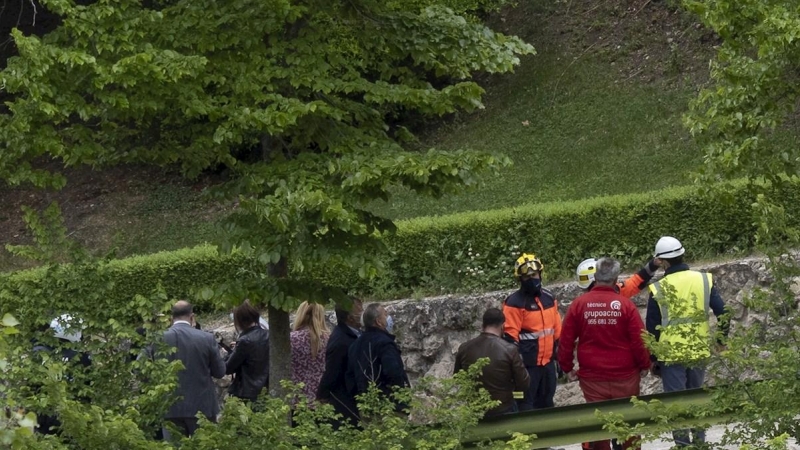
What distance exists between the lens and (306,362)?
9.39 m

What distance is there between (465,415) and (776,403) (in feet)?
5.23

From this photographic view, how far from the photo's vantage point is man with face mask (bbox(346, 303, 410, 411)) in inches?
332

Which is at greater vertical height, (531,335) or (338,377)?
(531,335)

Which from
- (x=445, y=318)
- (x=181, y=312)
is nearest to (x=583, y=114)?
(x=445, y=318)

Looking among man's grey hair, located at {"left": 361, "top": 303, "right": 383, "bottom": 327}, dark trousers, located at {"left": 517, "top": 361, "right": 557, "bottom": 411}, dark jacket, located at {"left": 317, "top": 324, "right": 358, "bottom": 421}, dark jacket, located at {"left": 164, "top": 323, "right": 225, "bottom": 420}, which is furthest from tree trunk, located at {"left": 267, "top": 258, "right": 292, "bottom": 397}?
dark trousers, located at {"left": 517, "top": 361, "right": 557, "bottom": 411}

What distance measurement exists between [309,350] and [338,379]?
23.5 inches

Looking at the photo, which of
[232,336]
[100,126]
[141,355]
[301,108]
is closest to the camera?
[141,355]

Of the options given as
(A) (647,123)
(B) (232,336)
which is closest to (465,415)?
(B) (232,336)

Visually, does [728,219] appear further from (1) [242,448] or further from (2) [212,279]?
(1) [242,448]

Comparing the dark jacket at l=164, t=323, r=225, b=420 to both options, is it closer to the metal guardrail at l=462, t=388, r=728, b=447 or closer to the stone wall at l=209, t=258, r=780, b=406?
the metal guardrail at l=462, t=388, r=728, b=447

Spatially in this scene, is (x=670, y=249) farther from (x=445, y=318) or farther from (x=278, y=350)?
(x=445, y=318)

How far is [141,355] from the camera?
7.10 meters

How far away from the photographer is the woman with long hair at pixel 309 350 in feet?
30.7

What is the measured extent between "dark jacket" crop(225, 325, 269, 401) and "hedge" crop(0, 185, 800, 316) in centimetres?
397
